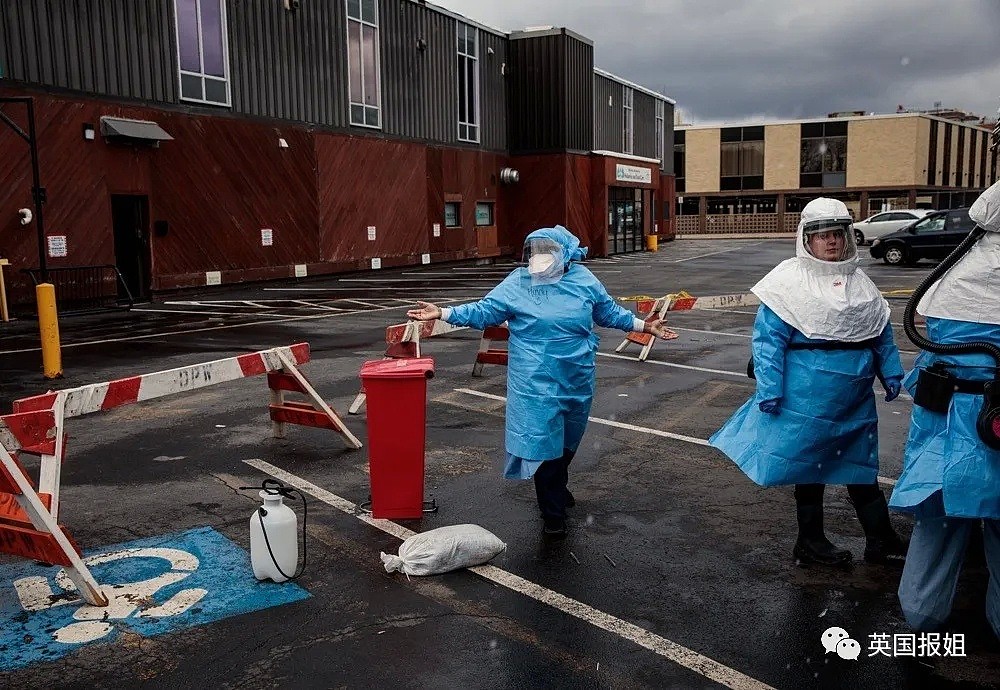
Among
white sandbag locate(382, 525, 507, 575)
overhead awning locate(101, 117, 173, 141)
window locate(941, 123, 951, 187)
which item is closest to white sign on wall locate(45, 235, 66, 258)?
overhead awning locate(101, 117, 173, 141)

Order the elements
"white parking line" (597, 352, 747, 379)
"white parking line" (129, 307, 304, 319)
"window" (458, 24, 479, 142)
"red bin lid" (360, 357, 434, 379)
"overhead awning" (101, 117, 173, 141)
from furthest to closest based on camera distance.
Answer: "window" (458, 24, 479, 142), "overhead awning" (101, 117, 173, 141), "white parking line" (129, 307, 304, 319), "white parking line" (597, 352, 747, 379), "red bin lid" (360, 357, 434, 379)

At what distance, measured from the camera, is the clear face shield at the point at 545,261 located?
5.27m

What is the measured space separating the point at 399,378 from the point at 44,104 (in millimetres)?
16317

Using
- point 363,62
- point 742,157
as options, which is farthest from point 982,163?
point 363,62

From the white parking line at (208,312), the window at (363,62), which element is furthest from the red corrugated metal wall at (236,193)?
the white parking line at (208,312)

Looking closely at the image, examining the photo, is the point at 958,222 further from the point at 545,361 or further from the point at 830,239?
the point at 545,361

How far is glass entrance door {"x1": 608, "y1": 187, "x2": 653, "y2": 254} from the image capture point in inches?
1569

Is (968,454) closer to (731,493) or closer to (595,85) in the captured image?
(731,493)

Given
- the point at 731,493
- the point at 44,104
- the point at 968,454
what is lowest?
the point at 731,493

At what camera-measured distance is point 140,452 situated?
7.26m

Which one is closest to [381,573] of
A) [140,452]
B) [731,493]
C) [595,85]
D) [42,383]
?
[731,493]

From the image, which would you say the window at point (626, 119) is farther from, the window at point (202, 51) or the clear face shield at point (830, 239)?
the clear face shield at point (830, 239)

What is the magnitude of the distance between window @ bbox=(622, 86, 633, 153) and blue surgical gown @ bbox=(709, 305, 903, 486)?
1714 inches

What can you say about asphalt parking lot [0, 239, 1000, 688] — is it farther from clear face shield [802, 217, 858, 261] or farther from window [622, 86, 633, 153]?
window [622, 86, 633, 153]
